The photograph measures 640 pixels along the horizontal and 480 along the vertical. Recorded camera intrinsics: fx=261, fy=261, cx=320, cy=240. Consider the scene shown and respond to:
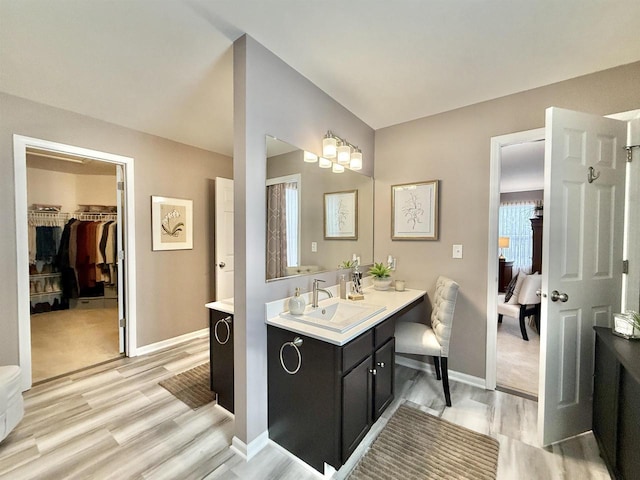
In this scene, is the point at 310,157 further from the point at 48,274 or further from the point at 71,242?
the point at 48,274

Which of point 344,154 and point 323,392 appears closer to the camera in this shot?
point 323,392

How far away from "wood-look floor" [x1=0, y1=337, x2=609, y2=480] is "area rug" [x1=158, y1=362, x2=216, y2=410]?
0.23ft

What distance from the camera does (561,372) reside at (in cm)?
167

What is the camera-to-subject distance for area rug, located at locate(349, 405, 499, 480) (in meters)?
1.47

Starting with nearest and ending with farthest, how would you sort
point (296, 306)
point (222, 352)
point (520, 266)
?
point (296, 306), point (222, 352), point (520, 266)

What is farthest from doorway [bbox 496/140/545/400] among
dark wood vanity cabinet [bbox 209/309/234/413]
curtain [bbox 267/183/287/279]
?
dark wood vanity cabinet [bbox 209/309/234/413]

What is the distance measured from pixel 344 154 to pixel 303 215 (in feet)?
2.35

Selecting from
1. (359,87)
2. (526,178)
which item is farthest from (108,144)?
(526,178)

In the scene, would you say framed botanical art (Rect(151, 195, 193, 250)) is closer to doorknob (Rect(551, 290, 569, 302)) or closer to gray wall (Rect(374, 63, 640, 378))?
gray wall (Rect(374, 63, 640, 378))

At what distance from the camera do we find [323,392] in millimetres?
1434

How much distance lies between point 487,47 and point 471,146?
0.87 meters

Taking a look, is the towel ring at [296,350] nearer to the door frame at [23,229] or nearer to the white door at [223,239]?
the white door at [223,239]

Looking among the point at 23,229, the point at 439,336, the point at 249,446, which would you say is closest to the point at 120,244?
the point at 23,229

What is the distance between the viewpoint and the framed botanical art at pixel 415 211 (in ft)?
8.48
